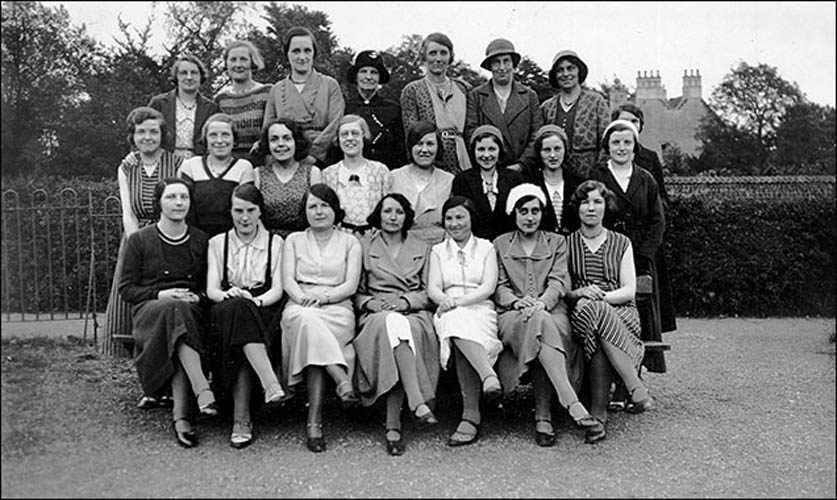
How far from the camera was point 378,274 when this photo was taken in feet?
18.7

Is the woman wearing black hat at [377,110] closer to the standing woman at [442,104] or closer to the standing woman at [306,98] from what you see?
the standing woman at [442,104]

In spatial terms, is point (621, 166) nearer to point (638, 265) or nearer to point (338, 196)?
point (638, 265)

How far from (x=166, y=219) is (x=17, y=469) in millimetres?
2121

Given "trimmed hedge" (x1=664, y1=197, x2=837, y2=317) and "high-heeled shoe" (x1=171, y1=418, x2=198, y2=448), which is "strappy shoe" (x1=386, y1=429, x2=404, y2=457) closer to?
"high-heeled shoe" (x1=171, y1=418, x2=198, y2=448)

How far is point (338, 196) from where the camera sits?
19.5 ft

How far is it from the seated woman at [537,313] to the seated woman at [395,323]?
502 millimetres

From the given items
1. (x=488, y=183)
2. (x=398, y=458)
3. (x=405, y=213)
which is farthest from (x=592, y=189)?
(x=398, y=458)

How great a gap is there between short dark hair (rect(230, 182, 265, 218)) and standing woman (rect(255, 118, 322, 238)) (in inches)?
11.7

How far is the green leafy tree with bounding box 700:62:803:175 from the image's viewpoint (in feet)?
99.2

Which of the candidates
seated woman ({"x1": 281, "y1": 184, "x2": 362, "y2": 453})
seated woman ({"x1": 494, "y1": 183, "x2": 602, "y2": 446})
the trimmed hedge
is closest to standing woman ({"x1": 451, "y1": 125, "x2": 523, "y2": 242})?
seated woman ({"x1": 494, "y1": 183, "x2": 602, "y2": 446})

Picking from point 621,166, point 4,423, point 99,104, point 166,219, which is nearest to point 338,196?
point 166,219

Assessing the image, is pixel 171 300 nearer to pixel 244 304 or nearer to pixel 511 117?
pixel 244 304

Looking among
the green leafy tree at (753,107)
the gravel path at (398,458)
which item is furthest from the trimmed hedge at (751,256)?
the green leafy tree at (753,107)

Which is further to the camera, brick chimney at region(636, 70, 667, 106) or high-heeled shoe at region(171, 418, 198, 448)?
brick chimney at region(636, 70, 667, 106)
